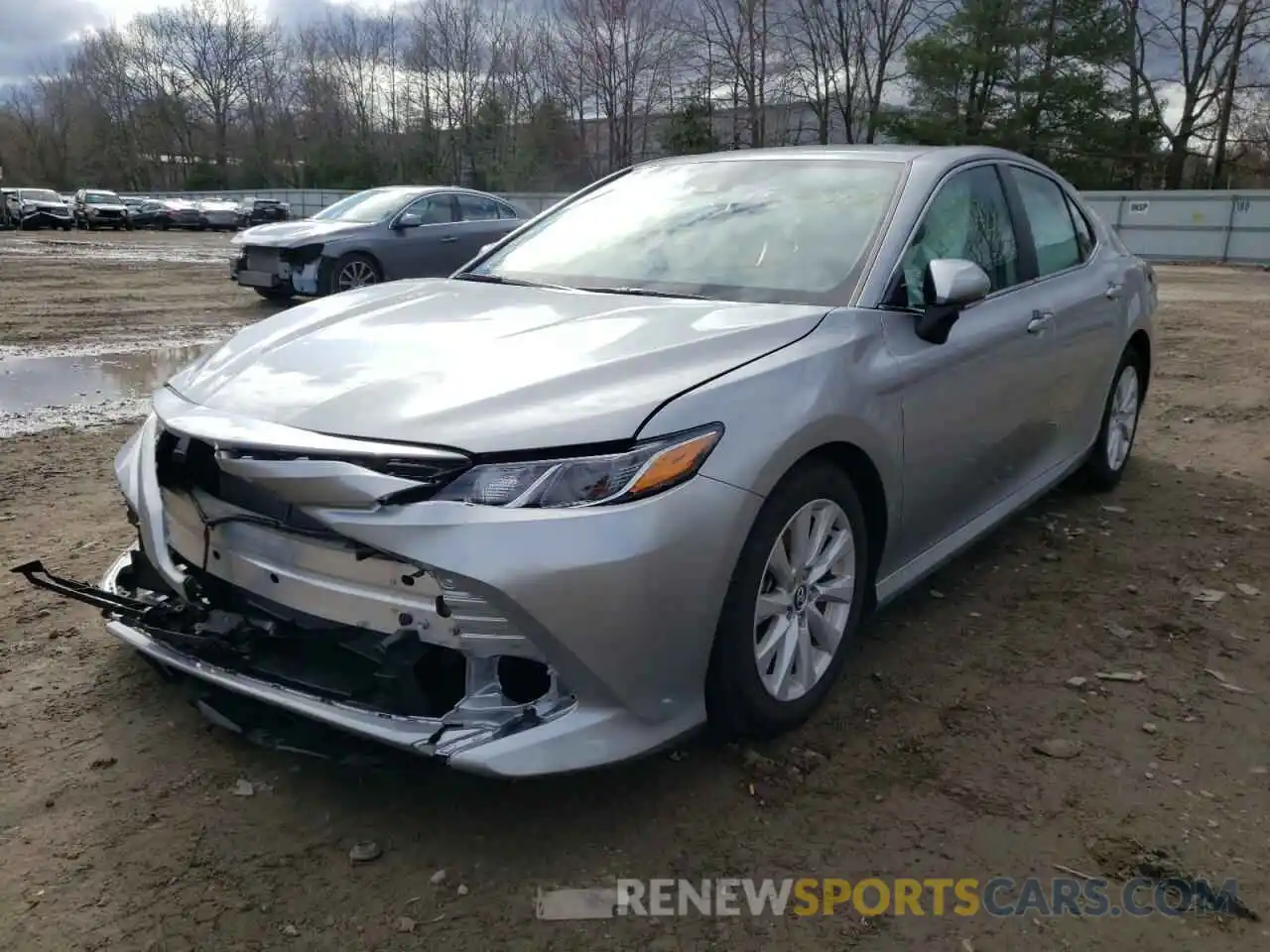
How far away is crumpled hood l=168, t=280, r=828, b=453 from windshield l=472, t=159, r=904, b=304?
194 mm

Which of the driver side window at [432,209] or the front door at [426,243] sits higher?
the driver side window at [432,209]

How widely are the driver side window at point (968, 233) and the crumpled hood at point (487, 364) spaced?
55 cm

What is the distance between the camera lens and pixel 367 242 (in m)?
11.7

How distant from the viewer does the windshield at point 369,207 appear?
476 inches

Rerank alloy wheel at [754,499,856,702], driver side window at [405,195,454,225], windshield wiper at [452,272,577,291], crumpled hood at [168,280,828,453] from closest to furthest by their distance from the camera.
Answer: crumpled hood at [168,280,828,453] → alloy wheel at [754,499,856,702] → windshield wiper at [452,272,577,291] → driver side window at [405,195,454,225]

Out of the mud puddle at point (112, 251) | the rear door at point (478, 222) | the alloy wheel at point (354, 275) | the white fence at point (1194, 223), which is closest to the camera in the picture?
the alloy wheel at point (354, 275)

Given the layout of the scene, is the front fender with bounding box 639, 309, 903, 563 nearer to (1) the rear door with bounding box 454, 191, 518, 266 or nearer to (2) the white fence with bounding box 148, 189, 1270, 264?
(1) the rear door with bounding box 454, 191, 518, 266

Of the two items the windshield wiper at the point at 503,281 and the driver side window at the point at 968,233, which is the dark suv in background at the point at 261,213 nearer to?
the windshield wiper at the point at 503,281

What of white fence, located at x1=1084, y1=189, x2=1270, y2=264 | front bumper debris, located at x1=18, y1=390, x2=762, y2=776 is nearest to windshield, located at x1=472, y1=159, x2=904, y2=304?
front bumper debris, located at x1=18, y1=390, x2=762, y2=776

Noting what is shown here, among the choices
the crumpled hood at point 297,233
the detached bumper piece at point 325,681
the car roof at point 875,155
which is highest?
the car roof at point 875,155

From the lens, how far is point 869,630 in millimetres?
3506

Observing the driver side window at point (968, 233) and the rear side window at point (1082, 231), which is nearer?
the driver side window at point (968, 233)

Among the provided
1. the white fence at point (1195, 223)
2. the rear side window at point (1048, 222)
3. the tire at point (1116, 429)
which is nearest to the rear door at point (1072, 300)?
the rear side window at point (1048, 222)

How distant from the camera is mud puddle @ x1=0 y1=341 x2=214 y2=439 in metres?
6.32
